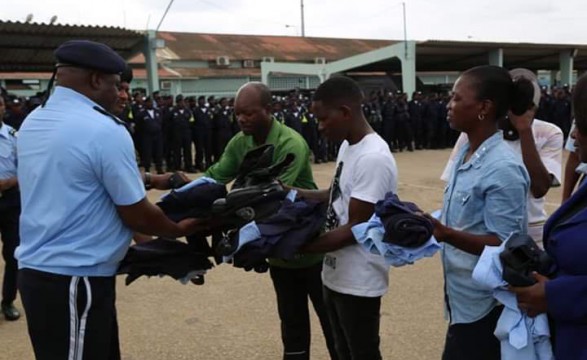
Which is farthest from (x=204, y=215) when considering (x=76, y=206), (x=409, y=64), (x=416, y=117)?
(x=409, y=64)

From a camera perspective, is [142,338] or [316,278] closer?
[316,278]

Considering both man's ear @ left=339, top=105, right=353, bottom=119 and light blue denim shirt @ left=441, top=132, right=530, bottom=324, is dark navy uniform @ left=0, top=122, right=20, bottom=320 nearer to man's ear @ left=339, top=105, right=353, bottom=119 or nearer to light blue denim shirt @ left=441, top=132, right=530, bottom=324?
man's ear @ left=339, top=105, right=353, bottom=119

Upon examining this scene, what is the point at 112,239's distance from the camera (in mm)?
2211

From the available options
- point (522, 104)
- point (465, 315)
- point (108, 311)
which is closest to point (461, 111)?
point (522, 104)

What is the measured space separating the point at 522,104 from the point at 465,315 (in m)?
0.96

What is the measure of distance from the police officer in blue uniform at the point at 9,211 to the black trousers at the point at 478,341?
11.4 ft

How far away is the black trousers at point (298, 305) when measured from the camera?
10.1 ft

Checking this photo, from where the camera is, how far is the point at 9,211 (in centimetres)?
443

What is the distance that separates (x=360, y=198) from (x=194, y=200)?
2.21 ft

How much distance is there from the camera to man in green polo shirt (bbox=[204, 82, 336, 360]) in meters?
3.04

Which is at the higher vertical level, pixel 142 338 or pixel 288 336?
pixel 288 336

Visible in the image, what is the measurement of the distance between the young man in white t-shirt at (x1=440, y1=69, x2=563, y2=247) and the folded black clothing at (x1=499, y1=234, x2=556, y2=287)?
3.62 ft

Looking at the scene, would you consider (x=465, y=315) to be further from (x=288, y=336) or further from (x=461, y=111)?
(x=288, y=336)

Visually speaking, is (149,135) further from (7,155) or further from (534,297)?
(534,297)
